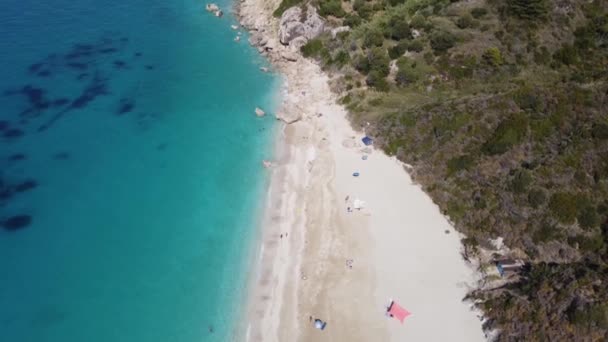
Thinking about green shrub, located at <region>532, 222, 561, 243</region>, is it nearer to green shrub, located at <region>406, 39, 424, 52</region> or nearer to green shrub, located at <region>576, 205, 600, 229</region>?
green shrub, located at <region>576, 205, 600, 229</region>

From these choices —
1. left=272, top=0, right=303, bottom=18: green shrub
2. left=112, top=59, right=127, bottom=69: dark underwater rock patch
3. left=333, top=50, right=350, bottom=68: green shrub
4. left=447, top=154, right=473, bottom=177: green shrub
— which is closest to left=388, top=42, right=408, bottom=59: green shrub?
left=333, top=50, right=350, bottom=68: green shrub

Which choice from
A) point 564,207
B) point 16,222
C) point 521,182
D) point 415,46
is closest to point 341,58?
point 415,46

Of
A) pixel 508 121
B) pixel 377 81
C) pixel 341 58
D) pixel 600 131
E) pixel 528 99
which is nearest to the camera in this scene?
pixel 600 131

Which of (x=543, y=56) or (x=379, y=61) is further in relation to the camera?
(x=379, y=61)

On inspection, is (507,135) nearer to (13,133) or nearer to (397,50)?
(397,50)

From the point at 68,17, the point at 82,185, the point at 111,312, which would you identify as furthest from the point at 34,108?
the point at 111,312

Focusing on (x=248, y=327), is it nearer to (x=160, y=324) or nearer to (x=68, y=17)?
(x=160, y=324)

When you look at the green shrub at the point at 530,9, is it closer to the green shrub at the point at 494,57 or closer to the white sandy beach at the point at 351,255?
the green shrub at the point at 494,57
